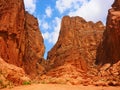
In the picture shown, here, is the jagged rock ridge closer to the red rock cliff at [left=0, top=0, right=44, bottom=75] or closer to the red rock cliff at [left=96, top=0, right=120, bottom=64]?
the red rock cliff at [left=96, top=0, right=120, bottom=64]

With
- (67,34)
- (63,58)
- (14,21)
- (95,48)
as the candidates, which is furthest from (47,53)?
(14,21)

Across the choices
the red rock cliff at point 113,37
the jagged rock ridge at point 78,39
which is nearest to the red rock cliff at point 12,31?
the red rock cliff at point 113,37

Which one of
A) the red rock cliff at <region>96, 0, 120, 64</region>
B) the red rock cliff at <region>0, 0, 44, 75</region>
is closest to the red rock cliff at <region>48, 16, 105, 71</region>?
the red rock cliff at <region>96, 0, 120, 64</region>

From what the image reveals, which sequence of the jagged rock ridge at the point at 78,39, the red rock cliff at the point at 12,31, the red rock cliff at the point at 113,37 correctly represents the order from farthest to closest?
1. the jagged rock ridge at the point at 78,39
2. the red rock cliff at the point at 113,37
3. the red rock cliff at the point at 12,31

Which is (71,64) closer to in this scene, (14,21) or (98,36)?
(14,21)

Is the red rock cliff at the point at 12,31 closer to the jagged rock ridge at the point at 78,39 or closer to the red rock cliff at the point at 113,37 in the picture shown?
the red rock cliff at the point at 113,37

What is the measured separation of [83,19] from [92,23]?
2993mm

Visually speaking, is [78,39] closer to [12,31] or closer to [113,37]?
[113,37]

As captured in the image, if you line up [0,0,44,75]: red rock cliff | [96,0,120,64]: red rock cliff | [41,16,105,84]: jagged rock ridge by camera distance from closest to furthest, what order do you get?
[0,0,44,75]: red rock cliff
[96,0,120,64]: red rock cliff
[41,16,105,84]: jagged rock ridge

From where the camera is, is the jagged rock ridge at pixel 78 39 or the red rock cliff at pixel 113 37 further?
the jagged rock ridge at pixel 78 39

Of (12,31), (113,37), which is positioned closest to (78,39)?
(113,37)

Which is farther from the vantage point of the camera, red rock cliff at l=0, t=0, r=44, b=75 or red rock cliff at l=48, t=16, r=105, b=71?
red rock cliff at l=48, t=16, r=105, b=71

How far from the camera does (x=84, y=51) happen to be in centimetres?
8662

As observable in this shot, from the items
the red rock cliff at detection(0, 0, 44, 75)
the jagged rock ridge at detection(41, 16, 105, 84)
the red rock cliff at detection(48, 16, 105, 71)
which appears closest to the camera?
the red rock cliff at detection(0, 0, 44, 75)
